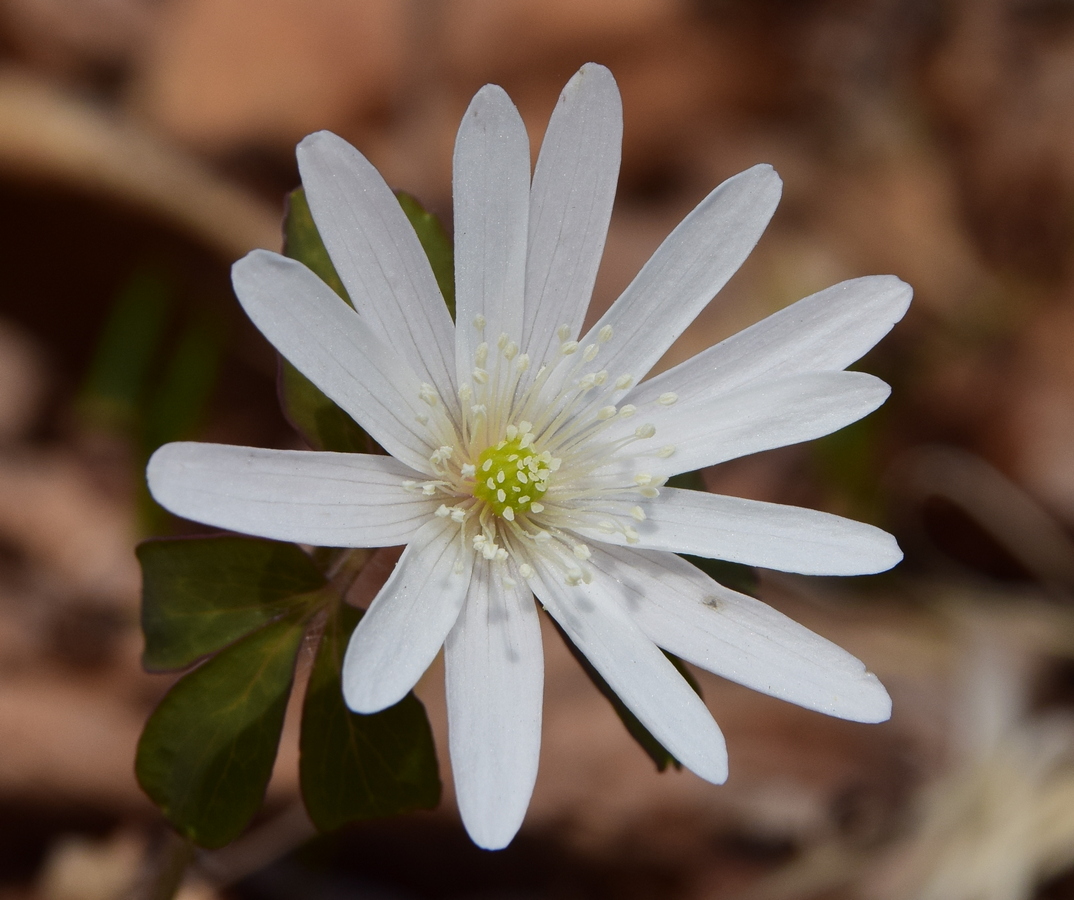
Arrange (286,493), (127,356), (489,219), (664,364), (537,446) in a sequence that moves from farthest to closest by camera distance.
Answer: (664,364)
(127,356)
(537,446)
(489,219)
(286,493)

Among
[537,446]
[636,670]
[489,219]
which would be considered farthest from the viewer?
[537,446]

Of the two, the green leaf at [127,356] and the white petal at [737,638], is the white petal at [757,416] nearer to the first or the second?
the white petal at [737,638]

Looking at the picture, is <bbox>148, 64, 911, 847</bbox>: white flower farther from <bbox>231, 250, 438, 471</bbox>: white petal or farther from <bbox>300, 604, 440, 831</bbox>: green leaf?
<bbox>300, 604, 440, 831</bbox>: green leaf

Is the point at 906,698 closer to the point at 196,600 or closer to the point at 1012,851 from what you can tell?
the point at 1012,851

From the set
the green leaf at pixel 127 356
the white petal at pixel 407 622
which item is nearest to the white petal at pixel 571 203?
the white petal at pixel 407 622

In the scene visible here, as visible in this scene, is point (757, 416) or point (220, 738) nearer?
point (220, 738)

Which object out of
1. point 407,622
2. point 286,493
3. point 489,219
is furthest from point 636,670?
point 489,219

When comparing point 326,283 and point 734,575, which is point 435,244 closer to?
point 326,283

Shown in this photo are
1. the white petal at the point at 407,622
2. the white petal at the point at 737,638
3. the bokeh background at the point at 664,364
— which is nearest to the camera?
the white petal at the point at 407,622
